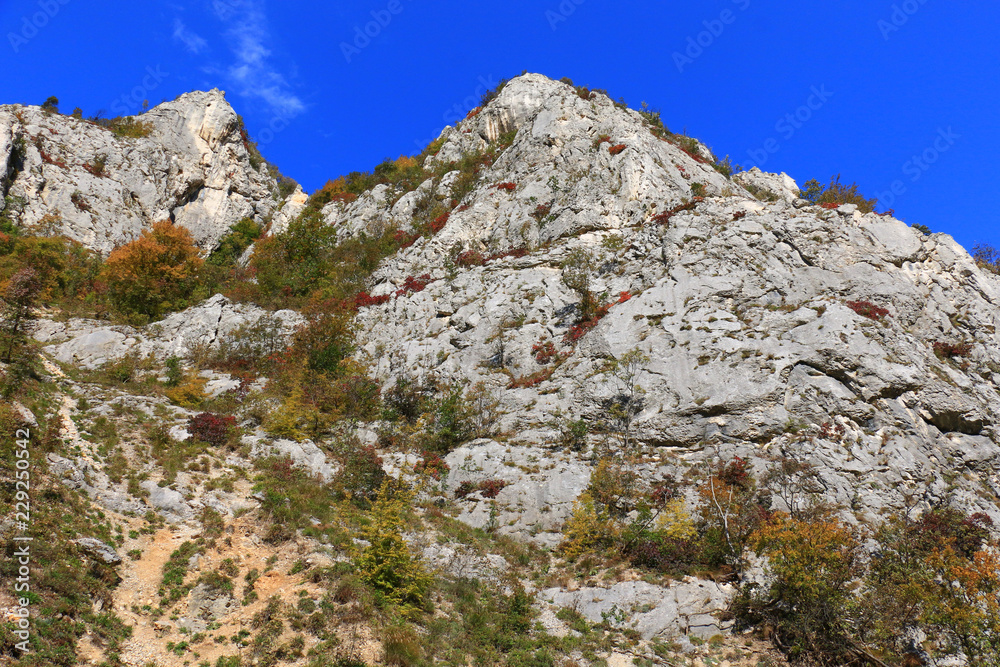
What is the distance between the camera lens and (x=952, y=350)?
22.4 m

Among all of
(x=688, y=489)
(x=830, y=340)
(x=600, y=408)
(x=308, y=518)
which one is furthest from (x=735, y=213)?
(x=308, y=518)

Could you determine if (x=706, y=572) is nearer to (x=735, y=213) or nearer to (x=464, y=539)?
(x=464, y=539)

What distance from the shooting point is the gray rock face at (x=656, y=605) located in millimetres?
13531

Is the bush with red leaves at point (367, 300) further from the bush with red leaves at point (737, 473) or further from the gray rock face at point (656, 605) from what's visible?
the bush with red leaves at point (737, 473)

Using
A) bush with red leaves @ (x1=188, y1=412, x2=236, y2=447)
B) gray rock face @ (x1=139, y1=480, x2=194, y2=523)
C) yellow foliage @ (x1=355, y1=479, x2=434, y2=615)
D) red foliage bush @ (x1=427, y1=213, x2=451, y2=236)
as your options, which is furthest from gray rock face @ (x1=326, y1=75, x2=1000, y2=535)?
gray rock face @ (x1=139, y1=480, x2=194, y2=523)

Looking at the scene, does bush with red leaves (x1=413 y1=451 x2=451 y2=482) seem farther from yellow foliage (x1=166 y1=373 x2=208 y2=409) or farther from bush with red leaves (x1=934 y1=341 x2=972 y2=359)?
bush with red leaves (x1=934 y1=341 x2=972 y2=359)

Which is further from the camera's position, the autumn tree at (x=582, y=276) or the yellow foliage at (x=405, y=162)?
the yellow foliage at (x=405, y=162)

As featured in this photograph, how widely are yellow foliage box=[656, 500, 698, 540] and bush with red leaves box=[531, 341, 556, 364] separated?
10304 mm

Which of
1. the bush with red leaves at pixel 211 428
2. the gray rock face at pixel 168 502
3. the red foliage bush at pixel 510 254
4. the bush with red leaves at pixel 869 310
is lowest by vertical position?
the gray rock face at pixel 168 502

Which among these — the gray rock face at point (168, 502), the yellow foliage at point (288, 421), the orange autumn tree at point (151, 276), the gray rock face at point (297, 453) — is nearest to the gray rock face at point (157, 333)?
the orange autumn tree at point (151, 276)

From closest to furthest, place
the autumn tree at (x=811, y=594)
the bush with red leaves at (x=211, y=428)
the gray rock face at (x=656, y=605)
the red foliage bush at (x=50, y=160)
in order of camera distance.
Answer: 1. the autumn tree at (x=811, y=594)
2. the gray rock face at (x=656, y=605)
3. the bush with red leaves at (x=211, y=428)
4. the red foliage bush at (x=50, y=160)

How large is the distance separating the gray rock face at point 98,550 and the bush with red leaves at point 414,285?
73.7 feet

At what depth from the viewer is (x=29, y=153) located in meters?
39.6

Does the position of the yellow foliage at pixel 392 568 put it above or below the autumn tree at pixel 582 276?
below
